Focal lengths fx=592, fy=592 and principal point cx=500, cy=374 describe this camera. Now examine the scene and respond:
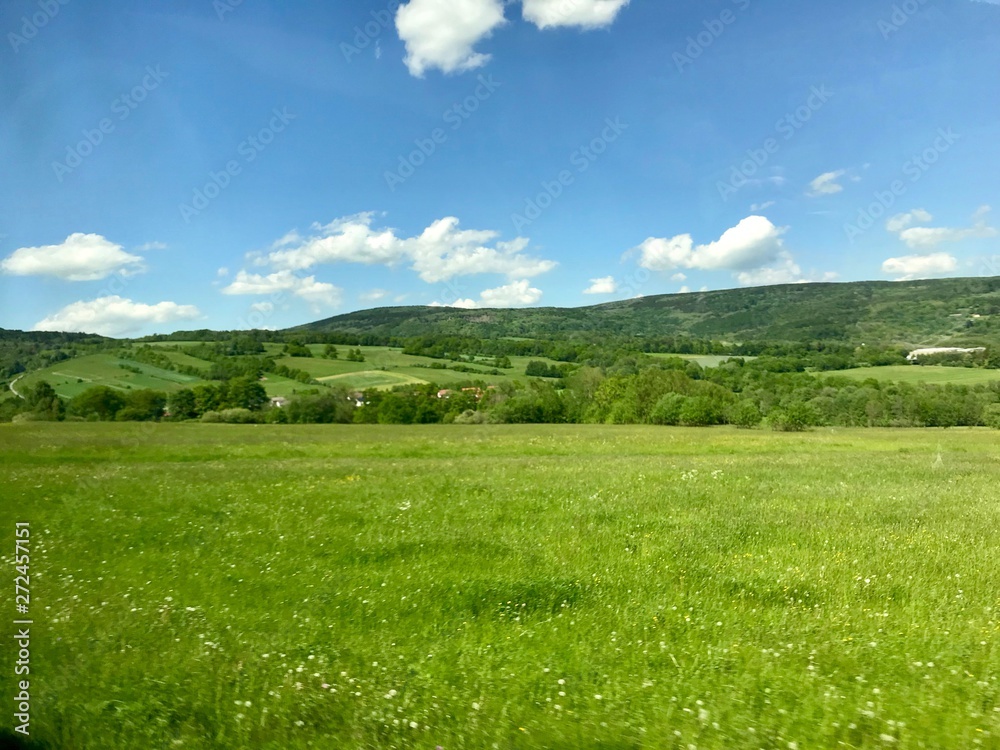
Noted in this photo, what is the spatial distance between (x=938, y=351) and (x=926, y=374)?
30260mm

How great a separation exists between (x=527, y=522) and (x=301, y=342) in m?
99.5

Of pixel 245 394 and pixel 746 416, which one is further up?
pixel 245 394

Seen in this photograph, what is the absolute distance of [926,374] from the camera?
367 ft

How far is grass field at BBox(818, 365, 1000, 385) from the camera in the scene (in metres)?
102

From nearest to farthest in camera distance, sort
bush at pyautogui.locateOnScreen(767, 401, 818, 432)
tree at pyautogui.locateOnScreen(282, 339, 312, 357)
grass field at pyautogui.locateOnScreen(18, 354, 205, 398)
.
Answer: grass field at pyautogui.locateOnScreen(18, 354, 205, 398) → bush at pyautogui.locateOnScreen(767, 401, 818, 432) → tree at pyautogui.locateOnScreen(282, 339, 312, 357)

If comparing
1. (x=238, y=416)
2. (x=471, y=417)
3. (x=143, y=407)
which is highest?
(x=143, y=407)

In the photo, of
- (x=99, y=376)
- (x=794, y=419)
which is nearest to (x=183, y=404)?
(x=99, y=376)

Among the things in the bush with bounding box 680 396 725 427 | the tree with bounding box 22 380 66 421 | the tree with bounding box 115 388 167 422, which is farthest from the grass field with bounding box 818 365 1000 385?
the tree with bounding box 22 380 66 421

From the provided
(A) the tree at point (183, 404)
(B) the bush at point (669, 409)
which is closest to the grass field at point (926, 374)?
(B) the bush at point (669, 409)

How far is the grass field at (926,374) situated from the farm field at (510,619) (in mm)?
108823

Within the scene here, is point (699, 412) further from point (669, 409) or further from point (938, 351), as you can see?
point (938, 351)

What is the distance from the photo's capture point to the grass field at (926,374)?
101812 mm

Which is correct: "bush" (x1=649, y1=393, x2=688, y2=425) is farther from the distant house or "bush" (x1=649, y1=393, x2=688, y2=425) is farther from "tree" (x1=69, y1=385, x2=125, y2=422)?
the distant house

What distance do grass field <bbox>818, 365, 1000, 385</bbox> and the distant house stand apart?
1042cm
